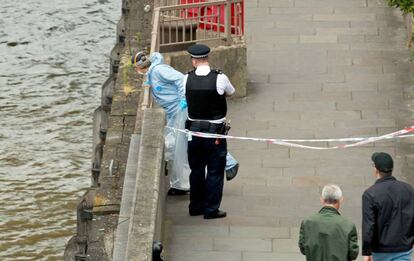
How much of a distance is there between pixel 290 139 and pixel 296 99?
139 cm

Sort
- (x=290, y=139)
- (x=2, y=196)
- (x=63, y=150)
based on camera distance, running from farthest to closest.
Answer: (x=63, y=150), (x=2, y=196), (x=290, y=139)

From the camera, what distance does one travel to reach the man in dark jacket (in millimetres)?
11438

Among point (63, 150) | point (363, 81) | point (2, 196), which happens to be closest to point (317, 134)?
point (363, 81)

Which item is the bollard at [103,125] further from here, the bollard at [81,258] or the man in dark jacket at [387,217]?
the man in dark jacket at [387,217]

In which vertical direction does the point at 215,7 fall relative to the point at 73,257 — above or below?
above

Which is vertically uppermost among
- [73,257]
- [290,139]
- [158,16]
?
[158,16]

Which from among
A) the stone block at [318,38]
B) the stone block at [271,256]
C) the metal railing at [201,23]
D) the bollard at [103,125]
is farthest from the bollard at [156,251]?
the stone block at [318,38]

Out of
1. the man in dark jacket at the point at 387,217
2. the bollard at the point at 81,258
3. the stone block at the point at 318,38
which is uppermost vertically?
the stone block at the point at 318,38

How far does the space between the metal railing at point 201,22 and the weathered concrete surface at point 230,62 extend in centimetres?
16

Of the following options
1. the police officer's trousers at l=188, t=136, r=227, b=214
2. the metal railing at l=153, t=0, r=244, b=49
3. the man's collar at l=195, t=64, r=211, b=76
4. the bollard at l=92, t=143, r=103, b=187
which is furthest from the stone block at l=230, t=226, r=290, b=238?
the metal railing at l=153, t=0, r=244, b=49

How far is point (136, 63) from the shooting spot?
14.7 meters

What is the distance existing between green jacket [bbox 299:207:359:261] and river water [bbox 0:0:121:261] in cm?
893

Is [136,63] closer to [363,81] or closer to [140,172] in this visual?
[140,172]

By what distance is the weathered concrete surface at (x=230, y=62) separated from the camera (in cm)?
1684
